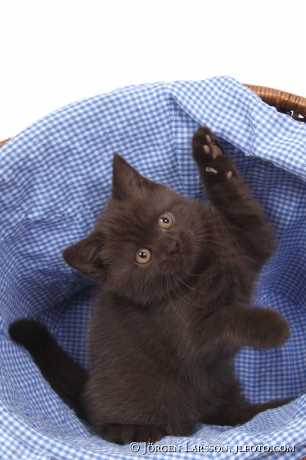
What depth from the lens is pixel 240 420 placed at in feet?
5.54

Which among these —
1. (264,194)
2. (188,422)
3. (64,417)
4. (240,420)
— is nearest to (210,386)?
(188,422)

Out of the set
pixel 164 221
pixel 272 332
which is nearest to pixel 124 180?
pixel 164 221

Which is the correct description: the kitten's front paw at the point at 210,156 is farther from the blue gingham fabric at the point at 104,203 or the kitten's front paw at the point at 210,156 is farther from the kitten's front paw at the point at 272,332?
the kitten's front paw at the point at 272,332

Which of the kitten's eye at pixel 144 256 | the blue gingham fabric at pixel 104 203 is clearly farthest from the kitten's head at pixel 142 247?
the blue gingham fabric at pixel 104 203

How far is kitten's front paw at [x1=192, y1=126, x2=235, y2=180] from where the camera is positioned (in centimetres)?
146

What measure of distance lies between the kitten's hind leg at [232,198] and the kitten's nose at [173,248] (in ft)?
1.13

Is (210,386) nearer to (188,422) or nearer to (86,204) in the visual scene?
(188,422)

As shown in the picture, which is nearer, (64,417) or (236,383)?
(64,417)

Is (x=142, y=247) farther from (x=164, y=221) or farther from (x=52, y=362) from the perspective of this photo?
(x=52, y=362)

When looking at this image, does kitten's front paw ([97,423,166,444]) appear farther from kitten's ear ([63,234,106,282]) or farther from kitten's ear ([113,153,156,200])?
kitten's ear ([113,153,156,200])

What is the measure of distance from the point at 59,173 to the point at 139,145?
1.03 feet

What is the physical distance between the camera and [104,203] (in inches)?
69.8

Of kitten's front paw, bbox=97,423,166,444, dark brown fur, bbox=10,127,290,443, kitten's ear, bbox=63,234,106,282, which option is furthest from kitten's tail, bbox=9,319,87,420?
kitten's ear, bbox=63,234,106,282

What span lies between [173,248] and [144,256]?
0.28 ft
